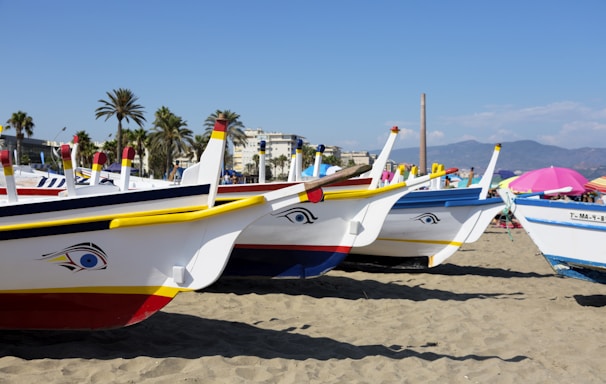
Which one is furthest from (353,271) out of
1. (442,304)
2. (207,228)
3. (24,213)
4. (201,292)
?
(24,213)

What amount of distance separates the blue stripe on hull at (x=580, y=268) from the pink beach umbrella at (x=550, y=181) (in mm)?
12025

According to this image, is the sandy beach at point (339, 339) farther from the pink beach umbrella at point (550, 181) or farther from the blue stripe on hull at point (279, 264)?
the pink beach umbrella at point (550, 181)

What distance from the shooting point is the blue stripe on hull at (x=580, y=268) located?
6.95 metres

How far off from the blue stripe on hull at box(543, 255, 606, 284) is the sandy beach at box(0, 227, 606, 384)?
42 cm

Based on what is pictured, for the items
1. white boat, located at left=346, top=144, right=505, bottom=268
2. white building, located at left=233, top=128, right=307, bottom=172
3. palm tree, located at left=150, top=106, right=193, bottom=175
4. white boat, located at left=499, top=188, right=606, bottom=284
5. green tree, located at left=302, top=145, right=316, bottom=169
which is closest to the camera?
white boat, located at left=499, top=188, right=606, bottom=284

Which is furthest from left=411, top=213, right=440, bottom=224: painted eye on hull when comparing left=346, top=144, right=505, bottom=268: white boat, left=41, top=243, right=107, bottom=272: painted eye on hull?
left=41, top=243, right=107, bottom=272: painted eye on hull

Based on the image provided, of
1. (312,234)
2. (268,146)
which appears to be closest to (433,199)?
(312,234)

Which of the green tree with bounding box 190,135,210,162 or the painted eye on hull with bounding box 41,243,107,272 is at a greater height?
the green tree with bounding box 190,135,210,162

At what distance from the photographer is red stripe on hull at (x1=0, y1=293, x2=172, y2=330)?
406 cm

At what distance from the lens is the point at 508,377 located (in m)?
4.33

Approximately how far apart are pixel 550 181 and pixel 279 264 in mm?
14921

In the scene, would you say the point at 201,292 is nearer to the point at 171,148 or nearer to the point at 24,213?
the point at 24,213

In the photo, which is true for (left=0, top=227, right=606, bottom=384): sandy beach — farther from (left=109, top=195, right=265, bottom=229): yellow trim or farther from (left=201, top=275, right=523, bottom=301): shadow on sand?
(left=109, top=195, right=265, bottom=229): yellow trim

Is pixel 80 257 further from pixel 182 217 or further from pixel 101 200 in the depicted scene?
pixel 182 217
